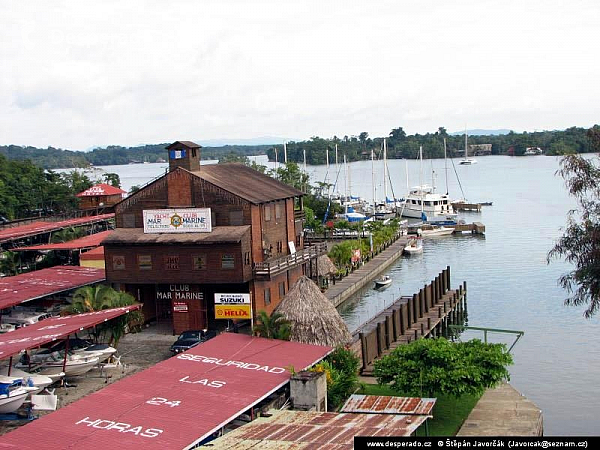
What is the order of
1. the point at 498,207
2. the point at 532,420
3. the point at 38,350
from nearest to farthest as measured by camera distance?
1. the point at 532,420
2. the point at 38,350
3. the point at 498,207

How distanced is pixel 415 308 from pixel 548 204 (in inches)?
3906

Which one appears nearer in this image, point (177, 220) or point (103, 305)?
point (103, 305)

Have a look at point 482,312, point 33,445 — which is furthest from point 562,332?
point 33,445

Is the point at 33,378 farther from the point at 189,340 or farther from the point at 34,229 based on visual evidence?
the point at 34,229

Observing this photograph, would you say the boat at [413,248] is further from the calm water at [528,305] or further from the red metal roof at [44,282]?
the red metal roof at [44,282]

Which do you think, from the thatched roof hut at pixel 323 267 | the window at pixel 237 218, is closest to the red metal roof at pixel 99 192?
the thatched roof hut at pixel 323 267

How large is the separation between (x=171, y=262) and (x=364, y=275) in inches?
1111

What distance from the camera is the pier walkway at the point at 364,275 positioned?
2494 inches

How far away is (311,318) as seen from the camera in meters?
37.9

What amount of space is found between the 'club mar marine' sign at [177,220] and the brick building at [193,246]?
2.2 inches

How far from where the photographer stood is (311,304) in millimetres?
38719

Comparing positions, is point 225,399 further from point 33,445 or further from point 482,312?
point 482,312

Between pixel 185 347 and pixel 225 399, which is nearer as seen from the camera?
pixel 225 399

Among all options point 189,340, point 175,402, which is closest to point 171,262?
point 189,340
